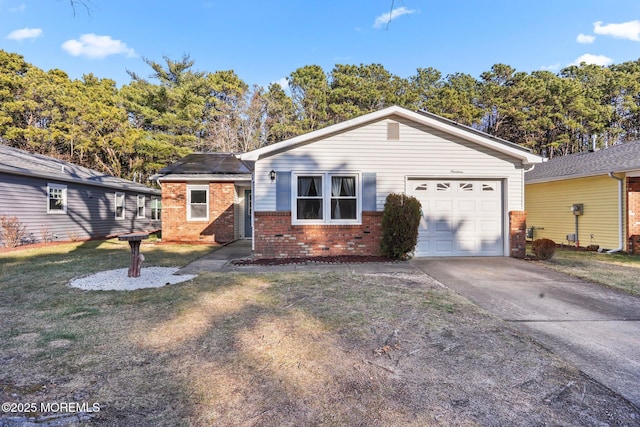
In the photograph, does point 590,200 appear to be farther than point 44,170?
No

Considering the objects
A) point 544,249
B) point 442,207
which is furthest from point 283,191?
point 544,249

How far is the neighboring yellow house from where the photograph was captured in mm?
10188

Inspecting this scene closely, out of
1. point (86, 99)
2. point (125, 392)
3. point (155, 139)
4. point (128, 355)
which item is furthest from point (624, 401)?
point (86, 99)

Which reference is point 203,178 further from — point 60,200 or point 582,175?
point 582,175

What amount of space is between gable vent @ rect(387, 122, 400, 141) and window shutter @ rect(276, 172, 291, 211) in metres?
2.93

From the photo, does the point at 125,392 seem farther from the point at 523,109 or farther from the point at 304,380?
the point at 523,109

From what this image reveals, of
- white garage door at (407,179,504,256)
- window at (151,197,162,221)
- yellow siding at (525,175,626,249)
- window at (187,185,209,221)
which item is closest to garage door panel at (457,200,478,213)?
white garage door at (407,179,504,256)

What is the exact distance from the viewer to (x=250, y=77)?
27.8 meters

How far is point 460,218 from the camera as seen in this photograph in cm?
919

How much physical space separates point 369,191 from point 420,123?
236 cm

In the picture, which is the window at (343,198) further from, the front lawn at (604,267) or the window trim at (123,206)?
the window trim at (123,206)

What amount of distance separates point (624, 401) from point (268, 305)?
3.76 metres

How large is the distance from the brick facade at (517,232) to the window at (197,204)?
1105 centimetres

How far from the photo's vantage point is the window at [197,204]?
13.7m
